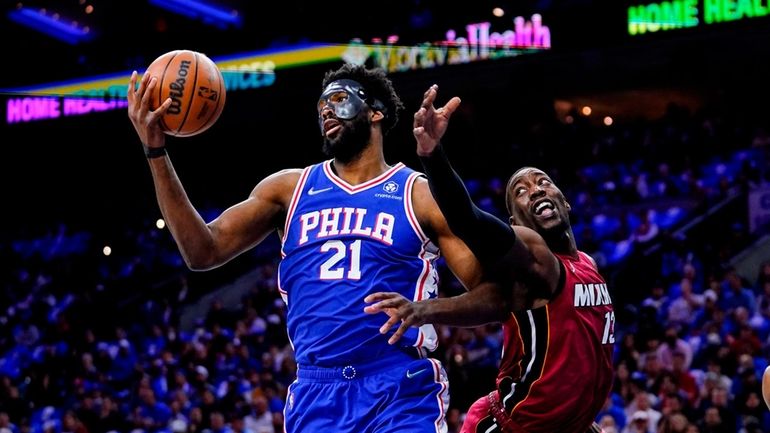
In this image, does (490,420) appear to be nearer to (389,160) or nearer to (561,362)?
(561,362)

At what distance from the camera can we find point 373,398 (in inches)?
152

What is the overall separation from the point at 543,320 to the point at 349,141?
1144mm

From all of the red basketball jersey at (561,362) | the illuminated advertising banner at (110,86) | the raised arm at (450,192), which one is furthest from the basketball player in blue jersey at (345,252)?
the illuminated advertising banner at (110,86)

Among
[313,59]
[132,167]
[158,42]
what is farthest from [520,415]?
[132,167]

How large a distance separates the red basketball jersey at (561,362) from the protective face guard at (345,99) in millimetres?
1117

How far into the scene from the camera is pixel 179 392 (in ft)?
47.3

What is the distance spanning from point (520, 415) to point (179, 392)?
34.3 ft

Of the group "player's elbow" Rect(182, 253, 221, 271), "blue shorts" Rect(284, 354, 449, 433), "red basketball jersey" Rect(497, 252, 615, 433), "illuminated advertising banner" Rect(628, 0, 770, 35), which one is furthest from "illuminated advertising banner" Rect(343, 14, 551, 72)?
"blue shorts" Rect(284, 354, 449, 433)

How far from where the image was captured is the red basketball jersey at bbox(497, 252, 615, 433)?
4559 millimetres

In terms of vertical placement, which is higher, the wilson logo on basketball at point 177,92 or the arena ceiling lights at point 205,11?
the arena ceiling lights at point 205,11

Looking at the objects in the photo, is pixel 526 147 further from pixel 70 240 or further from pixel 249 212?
pixel 249 212

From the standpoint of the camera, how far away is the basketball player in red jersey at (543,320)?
419cm

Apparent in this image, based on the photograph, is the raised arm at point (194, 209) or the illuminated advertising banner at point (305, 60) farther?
the illuminated advertising banner at point (305, 60)

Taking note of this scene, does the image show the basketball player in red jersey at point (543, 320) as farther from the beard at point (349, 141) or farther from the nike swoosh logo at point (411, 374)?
the beard at point (349, 141)
